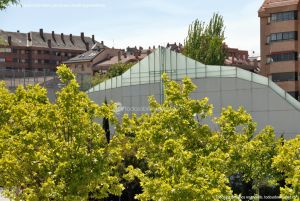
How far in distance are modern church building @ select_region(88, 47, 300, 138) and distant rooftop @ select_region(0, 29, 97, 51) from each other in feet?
328

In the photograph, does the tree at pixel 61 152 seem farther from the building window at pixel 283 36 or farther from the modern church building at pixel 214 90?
the building window at pixel 283 36

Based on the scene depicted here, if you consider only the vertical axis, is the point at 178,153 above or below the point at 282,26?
below

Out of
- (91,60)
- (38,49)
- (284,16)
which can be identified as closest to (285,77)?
(284,16)

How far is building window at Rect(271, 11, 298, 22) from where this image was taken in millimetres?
62562

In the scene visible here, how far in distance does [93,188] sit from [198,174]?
5.75 meters

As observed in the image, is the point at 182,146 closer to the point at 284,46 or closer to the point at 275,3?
the point at 284,46

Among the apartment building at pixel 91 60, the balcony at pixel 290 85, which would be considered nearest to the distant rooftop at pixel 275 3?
the balcony at pixel 290 85

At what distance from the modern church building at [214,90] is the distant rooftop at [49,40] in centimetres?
10009

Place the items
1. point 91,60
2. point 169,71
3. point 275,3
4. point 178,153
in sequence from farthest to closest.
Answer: point 91,60 < point 275,3 < point 169,71 < point 178,153

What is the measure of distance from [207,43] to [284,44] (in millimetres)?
21141

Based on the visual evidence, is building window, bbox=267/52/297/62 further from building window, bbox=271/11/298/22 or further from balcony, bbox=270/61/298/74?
building window, bbox=271/11/298/22

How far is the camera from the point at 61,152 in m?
21.2

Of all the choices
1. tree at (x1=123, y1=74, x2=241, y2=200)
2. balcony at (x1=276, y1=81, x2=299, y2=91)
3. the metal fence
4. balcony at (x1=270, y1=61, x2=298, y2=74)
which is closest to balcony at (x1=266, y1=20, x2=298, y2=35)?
balcony at (x1=270, y1=61, x2=298, y2=74)

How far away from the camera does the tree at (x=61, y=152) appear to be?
69.2 feet
